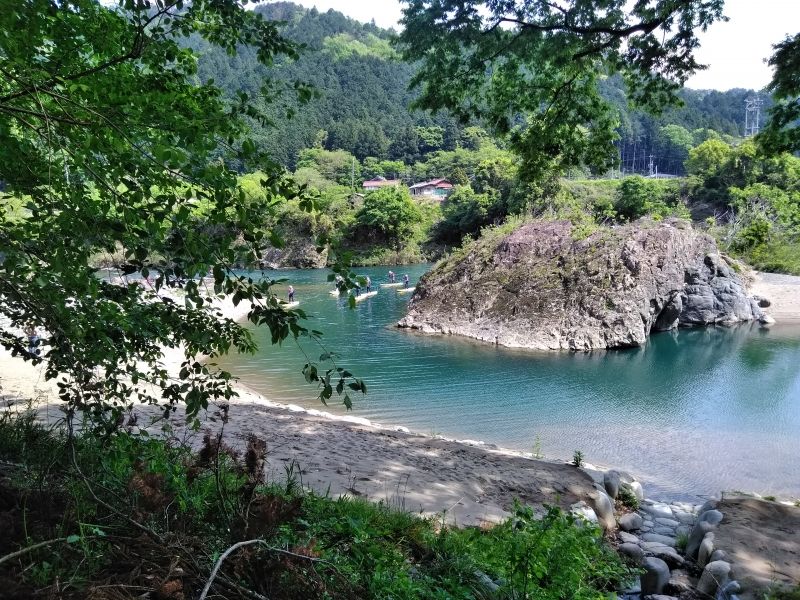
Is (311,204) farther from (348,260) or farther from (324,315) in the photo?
(324,315)

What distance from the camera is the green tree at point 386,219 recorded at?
57.4 metres

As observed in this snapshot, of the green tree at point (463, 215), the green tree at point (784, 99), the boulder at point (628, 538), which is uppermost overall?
the green tree at point (463, 215)

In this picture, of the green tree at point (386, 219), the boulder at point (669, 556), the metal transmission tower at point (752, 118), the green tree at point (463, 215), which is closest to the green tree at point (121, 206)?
the boulder at point (669, 556)

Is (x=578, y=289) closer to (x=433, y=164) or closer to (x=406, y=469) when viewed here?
(x=406, y=469)

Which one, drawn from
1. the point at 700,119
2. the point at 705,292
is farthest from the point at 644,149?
the point at 705,292

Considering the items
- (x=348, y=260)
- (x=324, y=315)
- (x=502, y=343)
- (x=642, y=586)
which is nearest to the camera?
(x=348, y=260)

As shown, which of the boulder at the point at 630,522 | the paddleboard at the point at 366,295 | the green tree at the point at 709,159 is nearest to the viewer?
the boulder at the point at 630,522

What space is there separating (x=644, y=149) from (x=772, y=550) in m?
132

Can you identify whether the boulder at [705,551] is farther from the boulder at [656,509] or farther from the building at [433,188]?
the building at [433,188]

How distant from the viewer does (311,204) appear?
236 cm

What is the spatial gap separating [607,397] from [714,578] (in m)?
10.7

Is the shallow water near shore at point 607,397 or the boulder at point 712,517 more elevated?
the boulder at point 712,517

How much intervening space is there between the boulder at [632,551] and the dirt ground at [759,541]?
792mm

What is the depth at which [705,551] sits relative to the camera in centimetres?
564
